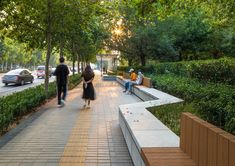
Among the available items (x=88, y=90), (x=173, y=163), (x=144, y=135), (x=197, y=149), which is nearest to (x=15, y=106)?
Result: (x=88, y=90)

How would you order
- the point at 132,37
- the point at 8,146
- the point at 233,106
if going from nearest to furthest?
the point at 233,106 → the point at 8,146 → the point at 132,37

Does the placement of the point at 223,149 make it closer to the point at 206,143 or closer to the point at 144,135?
the point at 206,143

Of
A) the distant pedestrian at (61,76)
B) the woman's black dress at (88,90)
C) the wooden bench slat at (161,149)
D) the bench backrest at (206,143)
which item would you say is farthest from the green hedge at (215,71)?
the bench backrest at (206,143)

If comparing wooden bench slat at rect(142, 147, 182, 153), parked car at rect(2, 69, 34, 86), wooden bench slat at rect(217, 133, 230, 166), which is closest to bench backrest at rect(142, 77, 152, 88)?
wooden bench slat at rect(142, 147, 182, 153)

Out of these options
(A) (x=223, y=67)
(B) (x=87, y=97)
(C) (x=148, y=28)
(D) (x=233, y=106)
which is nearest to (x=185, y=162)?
(D) (x=233, y=106)

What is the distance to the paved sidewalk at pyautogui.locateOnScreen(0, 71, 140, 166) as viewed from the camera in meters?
6.37

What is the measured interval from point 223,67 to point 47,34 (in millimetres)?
7927

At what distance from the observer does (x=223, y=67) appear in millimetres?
12523

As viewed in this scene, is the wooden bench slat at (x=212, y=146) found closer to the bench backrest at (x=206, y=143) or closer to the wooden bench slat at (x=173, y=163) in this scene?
the bench backrest at (x=206, y=143)

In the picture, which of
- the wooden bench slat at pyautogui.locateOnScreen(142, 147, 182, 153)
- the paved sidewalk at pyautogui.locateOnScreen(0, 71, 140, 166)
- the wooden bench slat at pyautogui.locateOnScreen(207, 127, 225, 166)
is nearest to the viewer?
the wooden bench slat at pyautogui.locateOnScreen(207, 127, 225, 166)

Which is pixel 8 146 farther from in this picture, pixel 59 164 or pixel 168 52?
pixel 168 52

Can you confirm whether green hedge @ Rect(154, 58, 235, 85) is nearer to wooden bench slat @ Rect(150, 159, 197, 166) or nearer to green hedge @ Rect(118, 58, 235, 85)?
green hedge @ Rect(118, 58, 235, 85)

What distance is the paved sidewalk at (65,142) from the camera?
637cm

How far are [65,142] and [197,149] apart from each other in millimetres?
3944
